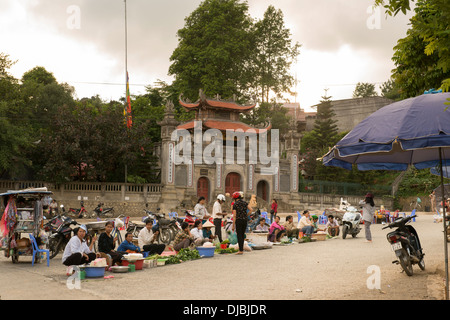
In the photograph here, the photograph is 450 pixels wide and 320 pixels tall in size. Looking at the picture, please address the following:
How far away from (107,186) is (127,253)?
25025mm

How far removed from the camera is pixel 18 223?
11.8 meters

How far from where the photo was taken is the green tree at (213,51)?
4544 cm

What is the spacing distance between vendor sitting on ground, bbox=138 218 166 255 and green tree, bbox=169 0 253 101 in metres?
33.1

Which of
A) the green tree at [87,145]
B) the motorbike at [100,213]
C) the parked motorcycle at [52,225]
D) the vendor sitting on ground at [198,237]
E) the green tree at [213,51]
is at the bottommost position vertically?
the motorbike at [100,213]

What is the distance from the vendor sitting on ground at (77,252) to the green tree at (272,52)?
40.4 meters

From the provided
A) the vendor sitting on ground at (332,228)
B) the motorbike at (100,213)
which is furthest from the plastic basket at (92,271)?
the motorbike at (100,213)

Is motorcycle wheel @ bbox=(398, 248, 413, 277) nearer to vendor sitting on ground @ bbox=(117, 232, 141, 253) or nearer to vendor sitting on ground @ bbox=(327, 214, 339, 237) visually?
A: vendor sitting on ground @ bbox=(117, 232, 141, 253)

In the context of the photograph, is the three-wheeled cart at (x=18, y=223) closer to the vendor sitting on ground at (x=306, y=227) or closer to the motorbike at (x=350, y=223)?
the vendor sitting on ground at (x=306, y=227)

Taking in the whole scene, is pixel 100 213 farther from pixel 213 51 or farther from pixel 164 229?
pixel 213 51

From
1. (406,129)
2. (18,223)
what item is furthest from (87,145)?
(406,129)

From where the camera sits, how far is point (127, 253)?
1123cm

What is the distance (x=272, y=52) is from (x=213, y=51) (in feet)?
25.8

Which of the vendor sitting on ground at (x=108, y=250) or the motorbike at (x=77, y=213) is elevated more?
the vendor sitting on ground at (x=108, y=250)
